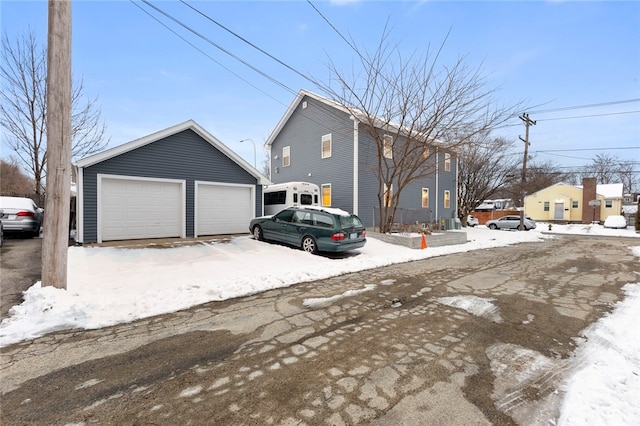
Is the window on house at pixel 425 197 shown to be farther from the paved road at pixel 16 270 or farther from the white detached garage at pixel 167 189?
the paved road at pixel 16 270

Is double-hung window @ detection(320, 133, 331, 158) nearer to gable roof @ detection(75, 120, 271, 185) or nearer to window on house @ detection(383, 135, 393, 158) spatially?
window on house @ detection(383, 135, 393, 158)

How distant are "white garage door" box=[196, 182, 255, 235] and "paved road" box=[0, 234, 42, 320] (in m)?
5.03

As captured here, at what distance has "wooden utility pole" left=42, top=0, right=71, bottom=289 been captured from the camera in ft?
15.3

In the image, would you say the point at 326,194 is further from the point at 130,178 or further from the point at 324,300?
the point at 324,300

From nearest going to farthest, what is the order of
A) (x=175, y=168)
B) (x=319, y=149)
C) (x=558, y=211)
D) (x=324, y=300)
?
(x=324, y=300)
(x=175, y=168)
(x=319, y=149)
(x=558, y=211)

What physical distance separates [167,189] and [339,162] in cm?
939

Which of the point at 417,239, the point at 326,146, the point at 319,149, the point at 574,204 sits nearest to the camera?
the point at 417,239

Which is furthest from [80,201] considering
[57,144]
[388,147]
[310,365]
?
[388,147]

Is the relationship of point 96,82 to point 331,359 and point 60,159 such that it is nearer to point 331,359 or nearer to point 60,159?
point 60,159

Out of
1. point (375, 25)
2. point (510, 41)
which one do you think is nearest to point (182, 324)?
point (375, 25)

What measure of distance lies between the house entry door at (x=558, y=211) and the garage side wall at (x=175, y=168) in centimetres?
4195

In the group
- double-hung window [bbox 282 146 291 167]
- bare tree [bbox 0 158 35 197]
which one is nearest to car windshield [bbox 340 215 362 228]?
double-hung window [bbox 282 146 291 167]

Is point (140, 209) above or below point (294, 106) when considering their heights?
below

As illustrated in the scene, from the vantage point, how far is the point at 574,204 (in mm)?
37531
